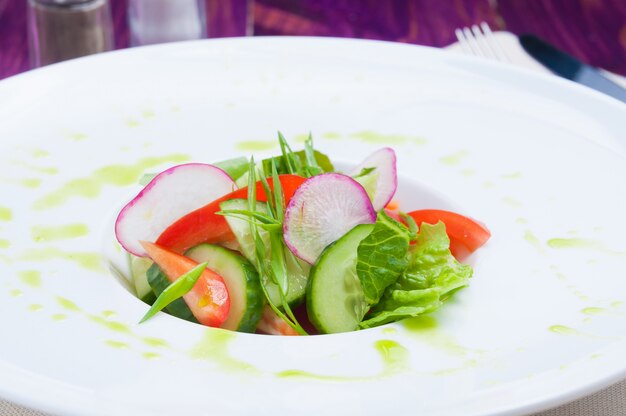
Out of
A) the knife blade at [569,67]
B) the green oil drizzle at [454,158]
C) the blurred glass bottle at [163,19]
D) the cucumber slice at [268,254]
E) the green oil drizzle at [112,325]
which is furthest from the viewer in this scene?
the blurred glass bottle at [163,19]

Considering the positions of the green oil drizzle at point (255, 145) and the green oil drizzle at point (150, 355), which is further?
the green oil drizzle at point (255, 145)

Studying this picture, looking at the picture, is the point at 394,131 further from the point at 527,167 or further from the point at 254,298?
the point at 254,298

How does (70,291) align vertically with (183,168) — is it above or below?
below

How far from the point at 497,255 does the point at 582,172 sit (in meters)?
0.54

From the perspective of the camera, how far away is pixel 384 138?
2.99 m

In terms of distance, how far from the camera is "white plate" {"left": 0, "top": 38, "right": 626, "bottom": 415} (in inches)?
68.9

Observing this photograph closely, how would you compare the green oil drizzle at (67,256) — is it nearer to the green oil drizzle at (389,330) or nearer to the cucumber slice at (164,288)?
the cucumber slice at (164,288)

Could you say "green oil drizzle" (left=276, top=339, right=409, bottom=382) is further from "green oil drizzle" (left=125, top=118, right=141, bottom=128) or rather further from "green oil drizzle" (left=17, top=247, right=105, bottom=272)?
"green oil drizzle" (left=125, top=118, right=141, bottom=128)

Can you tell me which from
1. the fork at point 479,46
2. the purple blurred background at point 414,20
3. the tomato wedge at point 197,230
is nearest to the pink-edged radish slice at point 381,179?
the tomato wedge at point 197,230

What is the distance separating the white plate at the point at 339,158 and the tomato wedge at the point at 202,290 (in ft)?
0.49

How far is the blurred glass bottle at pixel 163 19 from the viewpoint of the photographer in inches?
182

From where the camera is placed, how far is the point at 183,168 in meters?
2.40

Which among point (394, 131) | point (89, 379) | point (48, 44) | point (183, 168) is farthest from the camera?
point (48, 44)

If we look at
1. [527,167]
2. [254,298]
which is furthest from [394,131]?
[254,298]
